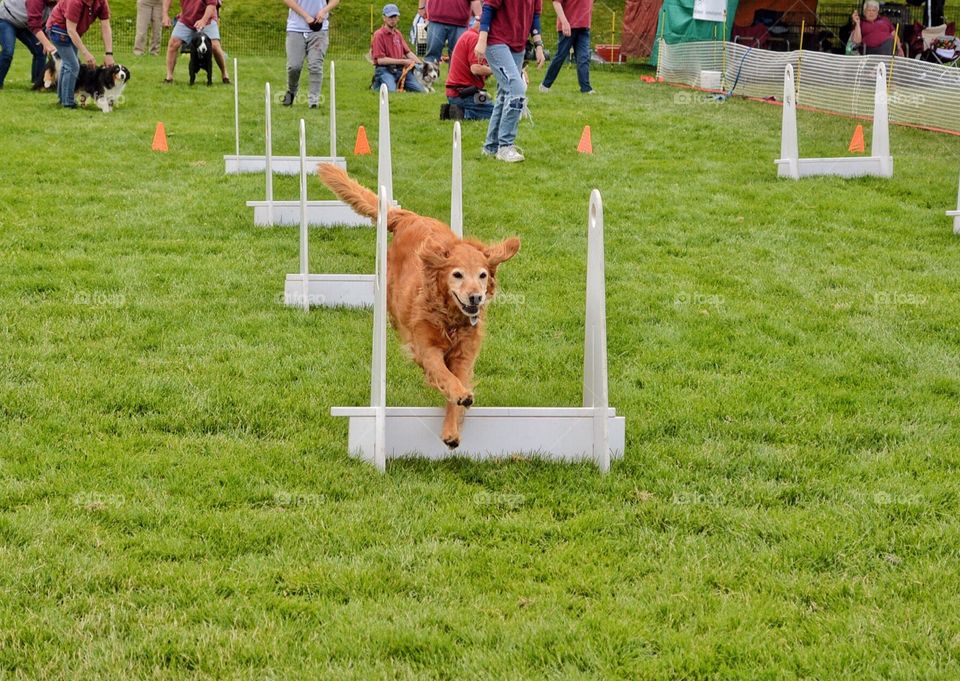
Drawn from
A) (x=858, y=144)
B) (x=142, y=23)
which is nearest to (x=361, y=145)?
(x=858, y=144)

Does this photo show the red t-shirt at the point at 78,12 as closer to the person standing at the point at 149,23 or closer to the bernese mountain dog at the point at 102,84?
the bernese mountain dog at the point at 102,84

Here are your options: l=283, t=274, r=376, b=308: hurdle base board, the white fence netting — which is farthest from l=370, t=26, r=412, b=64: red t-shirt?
l=283, t=274, r=376, b=308: hurdle base board

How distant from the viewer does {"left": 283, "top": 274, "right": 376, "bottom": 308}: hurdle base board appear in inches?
300

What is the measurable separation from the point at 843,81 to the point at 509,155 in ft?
23.4

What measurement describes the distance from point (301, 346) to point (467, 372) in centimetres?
184

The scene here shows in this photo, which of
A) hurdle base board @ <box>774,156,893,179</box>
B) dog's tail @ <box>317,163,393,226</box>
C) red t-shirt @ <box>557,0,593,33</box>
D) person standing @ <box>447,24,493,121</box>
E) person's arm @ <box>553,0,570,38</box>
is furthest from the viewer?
red t-shirt @ <box>557,0,593,33</box>

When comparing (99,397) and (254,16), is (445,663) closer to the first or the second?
(99,397)

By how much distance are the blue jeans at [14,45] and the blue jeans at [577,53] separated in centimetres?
834

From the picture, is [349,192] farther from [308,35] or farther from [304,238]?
[308,35]

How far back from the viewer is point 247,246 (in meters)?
9.33

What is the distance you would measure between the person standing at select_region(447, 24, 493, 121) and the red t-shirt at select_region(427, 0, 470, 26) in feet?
5.90

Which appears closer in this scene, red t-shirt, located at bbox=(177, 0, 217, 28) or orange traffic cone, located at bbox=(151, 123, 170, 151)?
orange traffic cone, located at bbox=(151, 123, 170, 151)

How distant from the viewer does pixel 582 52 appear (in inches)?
718

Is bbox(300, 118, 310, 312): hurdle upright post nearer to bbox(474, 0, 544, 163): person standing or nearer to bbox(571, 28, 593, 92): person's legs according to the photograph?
bbox(474, 0, 544, 163): person standing
